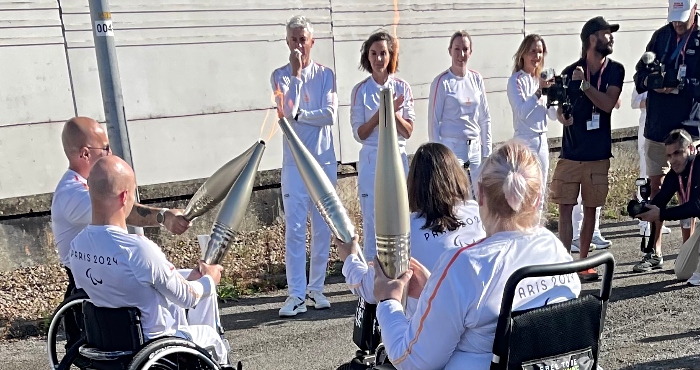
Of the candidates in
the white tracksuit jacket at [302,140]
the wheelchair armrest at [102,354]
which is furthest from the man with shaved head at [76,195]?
the white tracksuit jacket at [302,140]

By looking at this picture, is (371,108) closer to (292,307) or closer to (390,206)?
(292,307)

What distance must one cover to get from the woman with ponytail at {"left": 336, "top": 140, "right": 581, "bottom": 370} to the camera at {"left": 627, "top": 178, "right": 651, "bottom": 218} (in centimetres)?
356

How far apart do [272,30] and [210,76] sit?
89 centimetres

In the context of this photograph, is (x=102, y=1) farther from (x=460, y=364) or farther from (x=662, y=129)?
(x=662, y=129)

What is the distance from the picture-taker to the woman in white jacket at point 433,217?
346cm

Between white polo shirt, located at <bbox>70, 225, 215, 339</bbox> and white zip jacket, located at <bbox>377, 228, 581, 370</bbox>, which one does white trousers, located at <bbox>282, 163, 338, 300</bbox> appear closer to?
white polo shirt, located at <bbox>70, 225, 215, 339</bbox>

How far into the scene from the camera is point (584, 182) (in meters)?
6.56

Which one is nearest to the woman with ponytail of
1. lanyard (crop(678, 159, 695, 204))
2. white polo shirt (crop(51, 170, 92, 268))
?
white polo shirt (crop(51, 170, 92, 268))

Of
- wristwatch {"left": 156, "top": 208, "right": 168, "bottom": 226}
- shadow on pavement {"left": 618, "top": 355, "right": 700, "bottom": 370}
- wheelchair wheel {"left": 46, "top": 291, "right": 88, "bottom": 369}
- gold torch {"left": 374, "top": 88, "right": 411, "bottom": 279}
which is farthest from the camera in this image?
shadow on pavement {"left": 618, "top": 355, "right": 700, "bottom": 370}

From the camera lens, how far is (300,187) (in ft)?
20.1

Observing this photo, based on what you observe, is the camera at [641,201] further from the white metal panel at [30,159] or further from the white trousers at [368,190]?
the white metal panel at [30,159]

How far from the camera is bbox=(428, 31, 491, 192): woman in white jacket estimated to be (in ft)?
22.5

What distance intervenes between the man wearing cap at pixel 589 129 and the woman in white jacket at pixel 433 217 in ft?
10.8

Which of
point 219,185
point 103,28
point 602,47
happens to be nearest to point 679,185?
point 602,47
